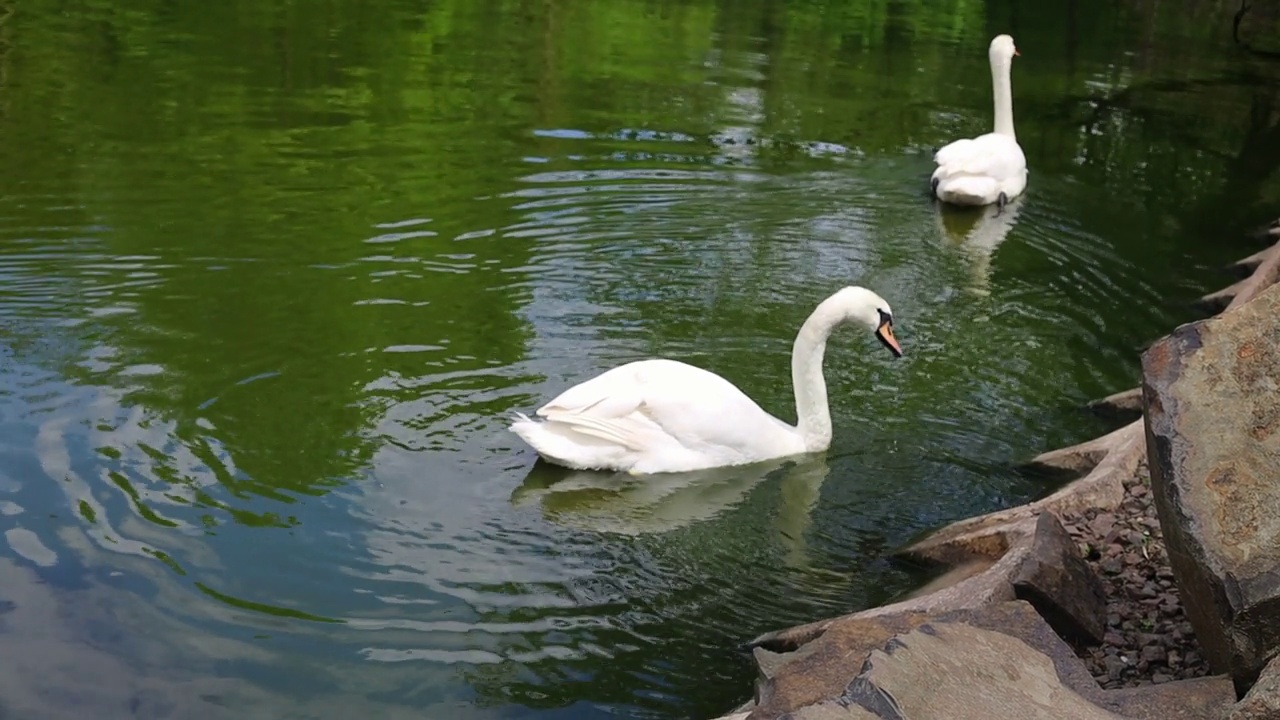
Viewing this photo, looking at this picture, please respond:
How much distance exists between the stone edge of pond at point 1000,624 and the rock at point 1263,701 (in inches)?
9.7

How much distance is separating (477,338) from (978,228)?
16.6 ft

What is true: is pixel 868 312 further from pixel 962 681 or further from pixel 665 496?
pixel 962 681

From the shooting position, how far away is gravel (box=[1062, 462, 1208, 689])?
4504 mm

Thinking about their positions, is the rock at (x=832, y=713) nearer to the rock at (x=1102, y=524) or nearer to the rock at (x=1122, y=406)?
the rock at (x=1102, y=524)

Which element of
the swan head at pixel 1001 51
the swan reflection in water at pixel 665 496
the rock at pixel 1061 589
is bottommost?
the swan reflection in water at pixel 665 496

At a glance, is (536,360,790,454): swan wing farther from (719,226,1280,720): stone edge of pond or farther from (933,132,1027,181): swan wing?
(933,132,1027,181): swan wing

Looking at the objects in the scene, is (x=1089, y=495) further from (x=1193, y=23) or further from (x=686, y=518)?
(x=1193, y=23)

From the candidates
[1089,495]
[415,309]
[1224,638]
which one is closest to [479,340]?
[415,309]

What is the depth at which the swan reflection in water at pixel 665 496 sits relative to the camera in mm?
6465

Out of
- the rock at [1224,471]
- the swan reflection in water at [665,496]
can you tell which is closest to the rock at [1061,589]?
the rock at [1224,471]

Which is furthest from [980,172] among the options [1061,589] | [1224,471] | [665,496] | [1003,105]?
[1224,471]

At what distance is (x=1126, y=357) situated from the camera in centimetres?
887

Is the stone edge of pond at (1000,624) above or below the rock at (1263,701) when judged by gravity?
below

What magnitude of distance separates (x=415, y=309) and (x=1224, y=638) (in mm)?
5844
